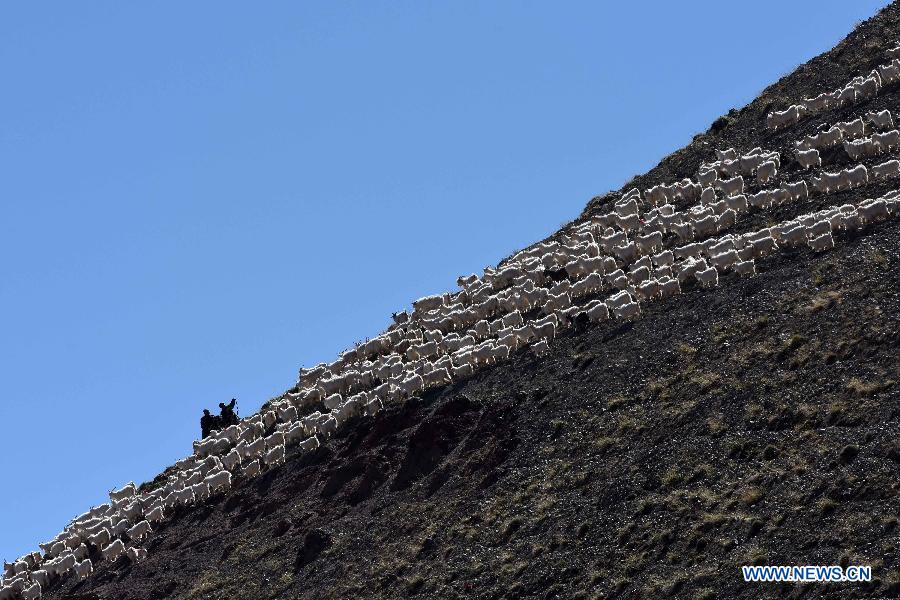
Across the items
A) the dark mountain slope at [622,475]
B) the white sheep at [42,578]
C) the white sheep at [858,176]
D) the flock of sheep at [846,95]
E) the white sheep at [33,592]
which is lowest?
the dark mountain slope at [622,475]

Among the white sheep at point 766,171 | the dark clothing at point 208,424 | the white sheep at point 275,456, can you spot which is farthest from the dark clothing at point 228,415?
the white sheep at point 766,171

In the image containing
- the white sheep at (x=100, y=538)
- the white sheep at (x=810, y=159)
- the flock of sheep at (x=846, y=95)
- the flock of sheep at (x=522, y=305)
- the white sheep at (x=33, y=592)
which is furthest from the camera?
the flock of sheep at (x=846, y=95)

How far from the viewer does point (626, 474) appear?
5197cm

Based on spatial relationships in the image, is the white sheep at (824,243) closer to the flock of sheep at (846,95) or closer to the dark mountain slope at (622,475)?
the dark mountain slope at (622,475)

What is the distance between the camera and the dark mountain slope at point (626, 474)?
45969 millimetres

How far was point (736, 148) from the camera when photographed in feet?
267

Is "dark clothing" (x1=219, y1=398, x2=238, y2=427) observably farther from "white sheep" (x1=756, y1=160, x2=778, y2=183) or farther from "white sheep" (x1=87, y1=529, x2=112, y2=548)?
"white sheep" (x1=756, y1=160, x2=778, y2=183)

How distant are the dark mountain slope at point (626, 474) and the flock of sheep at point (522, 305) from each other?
88 cm

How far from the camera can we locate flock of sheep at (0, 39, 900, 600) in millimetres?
63844

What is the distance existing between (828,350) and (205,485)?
22.5 m

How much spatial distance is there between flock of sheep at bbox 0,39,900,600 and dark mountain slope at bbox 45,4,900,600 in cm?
88

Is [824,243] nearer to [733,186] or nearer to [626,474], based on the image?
[626,474]

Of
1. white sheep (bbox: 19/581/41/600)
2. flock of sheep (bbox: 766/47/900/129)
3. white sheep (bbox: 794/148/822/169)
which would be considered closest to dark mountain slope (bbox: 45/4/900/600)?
white sheep (bbox: 19/581/41/600)

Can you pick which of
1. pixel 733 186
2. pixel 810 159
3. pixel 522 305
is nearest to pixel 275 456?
pixel 522 305
